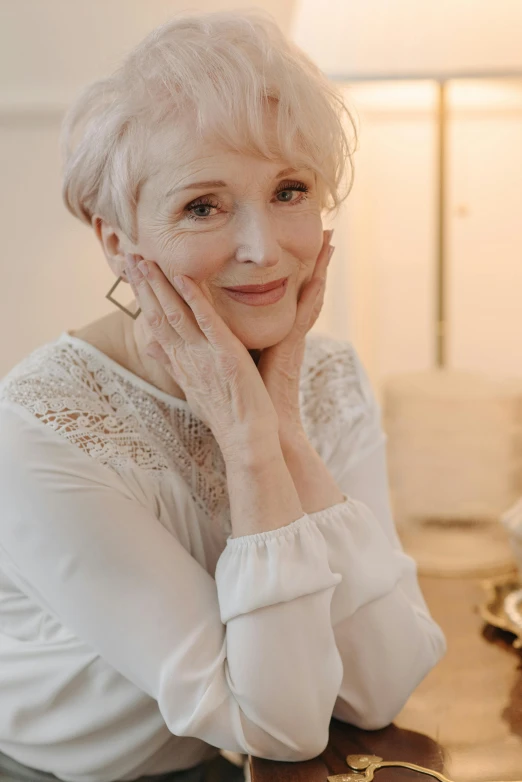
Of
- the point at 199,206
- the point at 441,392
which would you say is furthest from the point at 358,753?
the point at 441,392

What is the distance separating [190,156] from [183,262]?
0.44 ft

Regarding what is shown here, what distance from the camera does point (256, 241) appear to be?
44.8 inches

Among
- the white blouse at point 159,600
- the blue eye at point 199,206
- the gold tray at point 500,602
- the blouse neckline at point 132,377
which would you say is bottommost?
the gold tray at point 500,602

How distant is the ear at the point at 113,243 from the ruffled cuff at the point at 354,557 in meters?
0.44

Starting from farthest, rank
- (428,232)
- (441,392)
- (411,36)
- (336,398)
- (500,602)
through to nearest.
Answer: (428,232) → (441,392) → (411,36) → (500,602) → (336,398)

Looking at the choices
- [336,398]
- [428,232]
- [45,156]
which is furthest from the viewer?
[428,232]

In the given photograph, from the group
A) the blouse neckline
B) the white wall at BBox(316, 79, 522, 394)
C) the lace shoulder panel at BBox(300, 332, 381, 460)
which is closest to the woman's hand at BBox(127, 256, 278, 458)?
the blouse neckline

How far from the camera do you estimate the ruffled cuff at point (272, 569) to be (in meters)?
1.08

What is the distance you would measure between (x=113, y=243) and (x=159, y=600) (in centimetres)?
49

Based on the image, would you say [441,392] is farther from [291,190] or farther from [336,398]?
[291,190]

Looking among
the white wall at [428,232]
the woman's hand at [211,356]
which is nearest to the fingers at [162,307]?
the woman's hand at [211,356]

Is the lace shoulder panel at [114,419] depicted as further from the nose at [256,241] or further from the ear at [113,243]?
the nose at [256,241]

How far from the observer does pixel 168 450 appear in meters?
1.26

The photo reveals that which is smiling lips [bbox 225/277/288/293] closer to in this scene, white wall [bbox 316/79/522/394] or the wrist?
the wrist
